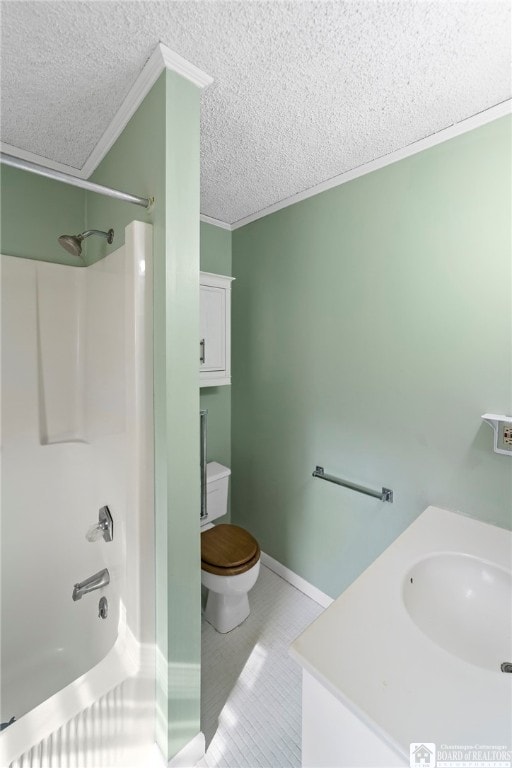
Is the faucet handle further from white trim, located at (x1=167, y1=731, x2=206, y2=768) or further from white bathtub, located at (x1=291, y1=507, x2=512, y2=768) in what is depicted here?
white bathtub, located at (x1=291, y1=507, x2=512, y2=768)

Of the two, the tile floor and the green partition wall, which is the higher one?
the green partition wall

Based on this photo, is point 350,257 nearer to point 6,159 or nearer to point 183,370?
point 183,370

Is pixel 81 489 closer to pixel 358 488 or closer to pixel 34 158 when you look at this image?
pixel 358 488

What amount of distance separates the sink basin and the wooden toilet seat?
0.94m

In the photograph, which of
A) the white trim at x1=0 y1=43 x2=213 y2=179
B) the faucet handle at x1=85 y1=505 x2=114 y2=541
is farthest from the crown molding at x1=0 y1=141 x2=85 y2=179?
the faucet handle at x1=85 y1=505 x2=114 y2=541

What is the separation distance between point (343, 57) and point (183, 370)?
113 cm

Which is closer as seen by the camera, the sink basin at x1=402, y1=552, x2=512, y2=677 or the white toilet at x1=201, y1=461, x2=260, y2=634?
the sink basin at x1=402, y1=552, x2=512, y2=677

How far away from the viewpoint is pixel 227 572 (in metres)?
1.64

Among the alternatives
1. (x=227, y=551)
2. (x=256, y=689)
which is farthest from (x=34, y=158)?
(x=256, y=689)

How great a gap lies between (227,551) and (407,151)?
2179 millimetres

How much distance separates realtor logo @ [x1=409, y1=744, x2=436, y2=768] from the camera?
52 cm

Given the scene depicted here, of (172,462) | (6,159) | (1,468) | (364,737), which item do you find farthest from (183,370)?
(1,468)

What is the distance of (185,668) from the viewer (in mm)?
1136

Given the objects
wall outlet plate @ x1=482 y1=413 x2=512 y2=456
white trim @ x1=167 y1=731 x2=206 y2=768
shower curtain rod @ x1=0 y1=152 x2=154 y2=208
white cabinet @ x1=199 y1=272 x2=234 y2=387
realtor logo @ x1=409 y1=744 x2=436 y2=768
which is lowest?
white trim @ x1=167 y1=731 x2=206 y2=768
